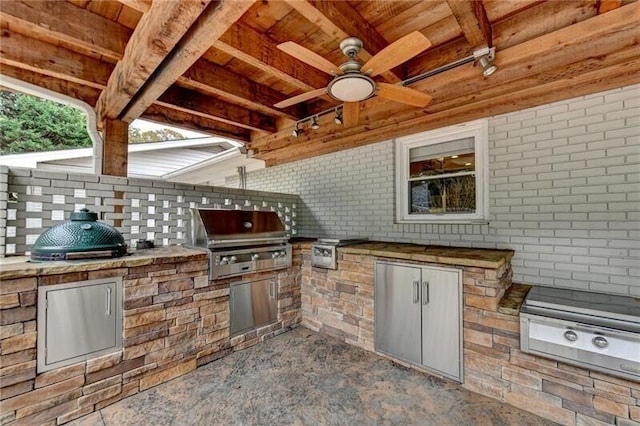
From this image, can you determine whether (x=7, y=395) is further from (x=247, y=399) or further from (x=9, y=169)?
(x=9, y=169)

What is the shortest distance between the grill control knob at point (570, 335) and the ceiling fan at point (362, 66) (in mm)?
2069

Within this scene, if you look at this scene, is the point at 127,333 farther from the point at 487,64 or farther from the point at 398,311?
the point at 487,64

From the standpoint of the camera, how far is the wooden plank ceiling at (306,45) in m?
1.80

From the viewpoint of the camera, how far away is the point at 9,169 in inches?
94.0

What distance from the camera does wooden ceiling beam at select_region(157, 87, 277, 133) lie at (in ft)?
10.4

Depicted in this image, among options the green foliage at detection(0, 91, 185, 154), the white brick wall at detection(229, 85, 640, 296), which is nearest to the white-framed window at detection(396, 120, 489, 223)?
the white brick wall at detection(229, 85, 640, 296)

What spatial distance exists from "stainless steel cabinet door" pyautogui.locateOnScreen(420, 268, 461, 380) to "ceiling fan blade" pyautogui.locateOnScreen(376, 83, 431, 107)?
155 cm

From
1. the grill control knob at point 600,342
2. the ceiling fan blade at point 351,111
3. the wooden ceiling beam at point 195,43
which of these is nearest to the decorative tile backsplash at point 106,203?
the wooden ceiling beam at point 195,43

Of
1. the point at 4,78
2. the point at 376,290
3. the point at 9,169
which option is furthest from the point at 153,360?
the point at 4,78

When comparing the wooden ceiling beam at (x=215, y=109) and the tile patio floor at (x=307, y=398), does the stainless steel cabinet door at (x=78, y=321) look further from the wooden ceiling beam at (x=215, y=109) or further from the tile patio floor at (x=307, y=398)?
the wooden ceiling beam at (x=215, y=109)

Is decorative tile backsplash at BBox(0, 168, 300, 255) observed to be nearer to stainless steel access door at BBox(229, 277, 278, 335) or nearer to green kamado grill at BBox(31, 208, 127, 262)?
green kamado grill at BBox(31, 208, 127, 262)

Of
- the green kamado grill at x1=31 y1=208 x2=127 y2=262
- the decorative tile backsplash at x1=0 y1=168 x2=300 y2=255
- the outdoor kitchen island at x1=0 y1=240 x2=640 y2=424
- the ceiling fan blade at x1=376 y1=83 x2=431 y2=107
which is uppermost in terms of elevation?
the ceiling fan blade at x1=376 y1=83 x2=431 y2=107

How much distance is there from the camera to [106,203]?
293cm

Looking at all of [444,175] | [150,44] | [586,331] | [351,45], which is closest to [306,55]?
[351,45]
